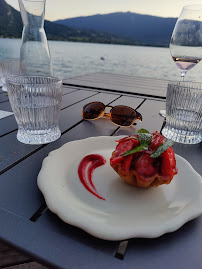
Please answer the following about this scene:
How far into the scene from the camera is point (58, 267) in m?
0.23

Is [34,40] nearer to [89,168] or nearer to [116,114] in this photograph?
[116,114]

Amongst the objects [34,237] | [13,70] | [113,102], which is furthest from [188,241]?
[13,70]

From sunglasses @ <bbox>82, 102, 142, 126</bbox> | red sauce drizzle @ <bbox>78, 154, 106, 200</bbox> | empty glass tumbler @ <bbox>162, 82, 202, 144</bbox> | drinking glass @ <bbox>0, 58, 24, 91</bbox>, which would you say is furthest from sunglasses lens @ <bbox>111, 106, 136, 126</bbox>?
Result: drinking glass @ <bbox>0, 58, 24, 91</bbox>

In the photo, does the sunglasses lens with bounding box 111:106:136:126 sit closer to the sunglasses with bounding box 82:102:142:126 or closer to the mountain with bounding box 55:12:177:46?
the sunglasses with bounding box 82:102:142:126

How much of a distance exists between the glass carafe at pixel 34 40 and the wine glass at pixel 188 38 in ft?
1.49

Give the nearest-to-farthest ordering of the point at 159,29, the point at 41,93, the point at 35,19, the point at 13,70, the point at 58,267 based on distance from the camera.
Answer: the point at 58,267 < the point at 41,93 < the point at 35,19 < the point at 13,70 < the point at 159,29

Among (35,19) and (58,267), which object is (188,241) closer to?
(58,267)

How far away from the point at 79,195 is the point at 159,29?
36490mm

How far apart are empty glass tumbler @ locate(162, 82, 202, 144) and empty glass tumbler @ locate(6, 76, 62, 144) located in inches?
12.1

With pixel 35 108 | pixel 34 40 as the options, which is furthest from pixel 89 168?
pixel 34 40

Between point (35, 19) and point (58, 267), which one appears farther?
point (35, 19)

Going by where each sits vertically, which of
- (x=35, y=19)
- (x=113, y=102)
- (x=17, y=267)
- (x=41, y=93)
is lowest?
(x=17, y=267)

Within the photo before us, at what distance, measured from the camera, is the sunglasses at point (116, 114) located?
0.68 m

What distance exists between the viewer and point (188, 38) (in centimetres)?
74
